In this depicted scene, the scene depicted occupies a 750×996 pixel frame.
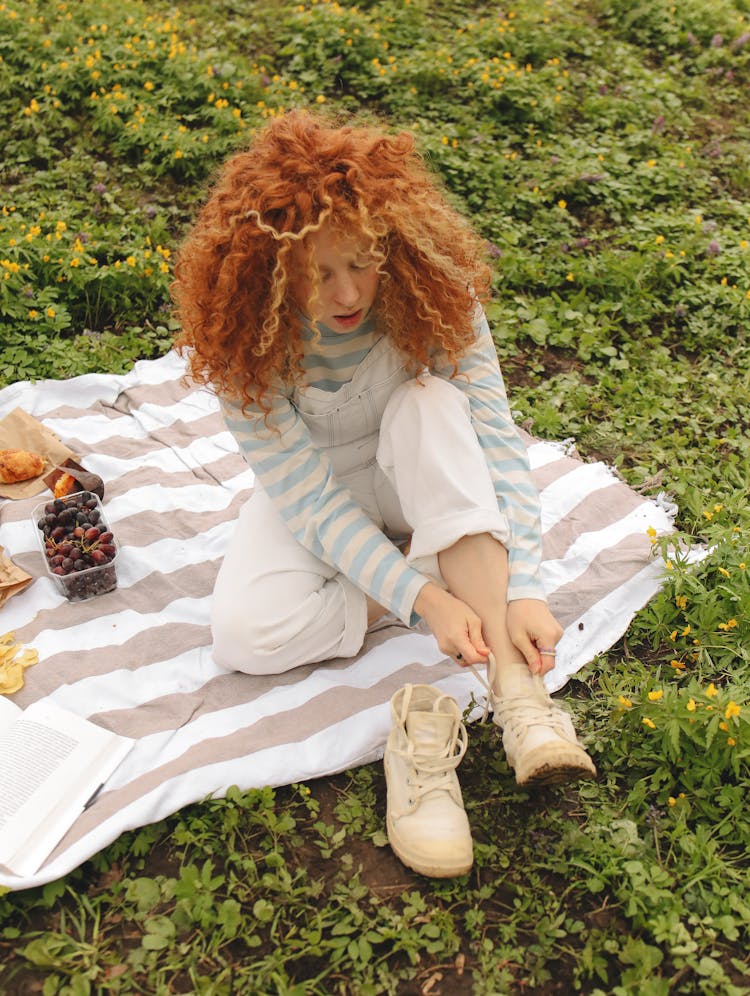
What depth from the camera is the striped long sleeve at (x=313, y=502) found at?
211cm

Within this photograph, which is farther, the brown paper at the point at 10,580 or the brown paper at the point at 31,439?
the brown paper at the point at 31,439

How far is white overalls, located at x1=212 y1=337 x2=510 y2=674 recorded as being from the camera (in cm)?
201

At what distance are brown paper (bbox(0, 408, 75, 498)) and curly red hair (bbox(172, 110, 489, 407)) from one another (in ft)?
3.37

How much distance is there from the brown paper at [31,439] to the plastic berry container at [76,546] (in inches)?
12.4

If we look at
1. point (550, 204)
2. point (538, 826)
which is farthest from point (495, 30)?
point (538, 826)

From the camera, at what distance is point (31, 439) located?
9.93 ft

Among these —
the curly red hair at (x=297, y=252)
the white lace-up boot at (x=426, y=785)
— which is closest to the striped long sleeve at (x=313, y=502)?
the curly red hair at (x=297, y=252)

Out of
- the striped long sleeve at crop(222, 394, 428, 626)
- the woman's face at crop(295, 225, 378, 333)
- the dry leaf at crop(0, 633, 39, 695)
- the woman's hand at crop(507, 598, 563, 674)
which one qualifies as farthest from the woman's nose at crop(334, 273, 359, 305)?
the dry leaf at crop(0, 633, 39, 695)

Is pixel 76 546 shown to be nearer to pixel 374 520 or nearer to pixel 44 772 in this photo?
pixel 44 772

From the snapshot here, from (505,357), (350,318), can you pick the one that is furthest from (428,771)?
(505,357)

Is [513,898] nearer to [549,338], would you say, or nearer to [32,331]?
[549,338]

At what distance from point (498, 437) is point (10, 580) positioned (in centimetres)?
143

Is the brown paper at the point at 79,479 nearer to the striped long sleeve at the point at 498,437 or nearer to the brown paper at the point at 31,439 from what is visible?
the brown paper at the point at 31,439

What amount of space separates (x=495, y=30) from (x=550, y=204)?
174 centimetres
